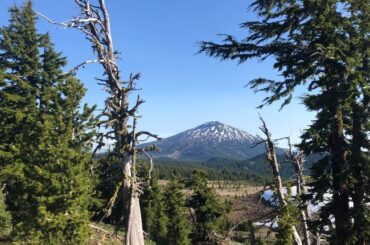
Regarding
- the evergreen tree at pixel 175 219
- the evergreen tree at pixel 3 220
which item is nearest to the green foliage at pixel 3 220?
the evergreen tree at pixel 3 220

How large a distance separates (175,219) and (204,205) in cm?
364

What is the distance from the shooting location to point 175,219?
41375 millimetres

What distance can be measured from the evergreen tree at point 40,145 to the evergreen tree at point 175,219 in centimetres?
1466

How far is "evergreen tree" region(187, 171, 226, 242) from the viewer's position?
1695 inches

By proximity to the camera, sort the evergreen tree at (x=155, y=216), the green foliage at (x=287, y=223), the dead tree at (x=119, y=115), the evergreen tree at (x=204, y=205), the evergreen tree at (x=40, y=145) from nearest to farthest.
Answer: the dead tree at (x=119, y=115) → the green foliage at (x=287, y=223) → the evergreen tree at (x=40, y=145) → the evergreen tree at (x=204, y=205) → the evergreen tree at (x=155, y=216)

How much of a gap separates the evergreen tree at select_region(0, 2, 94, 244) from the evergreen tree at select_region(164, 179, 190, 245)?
14.7 m

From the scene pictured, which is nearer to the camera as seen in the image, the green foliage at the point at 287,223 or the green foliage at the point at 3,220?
the green foliage at the point at 287,223

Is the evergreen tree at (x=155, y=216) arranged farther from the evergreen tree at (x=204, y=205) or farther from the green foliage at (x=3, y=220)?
the green foliage at (x=3, y=220)

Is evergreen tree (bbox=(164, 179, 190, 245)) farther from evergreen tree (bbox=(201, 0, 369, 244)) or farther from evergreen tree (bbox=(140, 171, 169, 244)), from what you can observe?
evergreen tree (bbox=(201, 0, 369, 244))

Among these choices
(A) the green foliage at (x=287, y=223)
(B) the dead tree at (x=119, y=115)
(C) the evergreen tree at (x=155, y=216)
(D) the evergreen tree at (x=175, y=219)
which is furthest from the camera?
(C) the evergreen tree at (x=155, y=216)

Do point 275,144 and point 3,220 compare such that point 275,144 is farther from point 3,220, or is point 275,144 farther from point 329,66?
point 3,220

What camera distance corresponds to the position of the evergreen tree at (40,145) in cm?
2122

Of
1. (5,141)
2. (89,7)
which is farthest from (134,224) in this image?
(5,141)

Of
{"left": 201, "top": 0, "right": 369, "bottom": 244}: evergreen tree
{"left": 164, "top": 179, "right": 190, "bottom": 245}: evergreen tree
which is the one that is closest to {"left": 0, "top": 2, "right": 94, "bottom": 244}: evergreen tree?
{"left": 201, "top": 0, "right": 369, "bottom": 244}: evergreen tree
